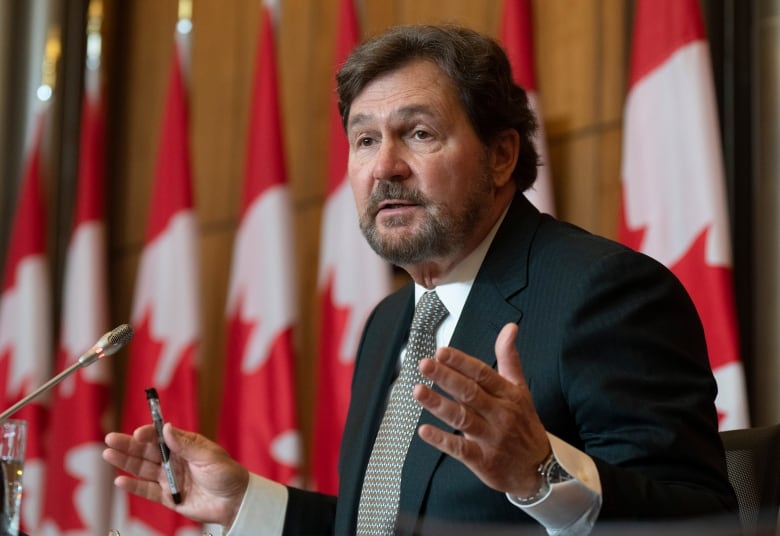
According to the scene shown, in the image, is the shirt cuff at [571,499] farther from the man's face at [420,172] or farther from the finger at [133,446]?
the finger at [133,446]

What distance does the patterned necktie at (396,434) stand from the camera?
2.33m

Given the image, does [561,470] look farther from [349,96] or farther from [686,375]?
[349,96]

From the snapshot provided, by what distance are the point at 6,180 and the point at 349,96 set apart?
3.10 m

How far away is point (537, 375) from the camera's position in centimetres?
212

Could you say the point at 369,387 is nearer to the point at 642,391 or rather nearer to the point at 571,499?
the point at 642,391

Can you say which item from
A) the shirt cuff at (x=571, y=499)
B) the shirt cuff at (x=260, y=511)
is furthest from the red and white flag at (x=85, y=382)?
the shirt cuff at (x=571, y=499)

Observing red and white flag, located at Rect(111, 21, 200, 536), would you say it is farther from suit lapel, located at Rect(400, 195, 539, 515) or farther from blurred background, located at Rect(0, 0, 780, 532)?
suit lapel, located at Rect(400, 195, 539, 515)

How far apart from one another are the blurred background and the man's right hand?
1.69 metres

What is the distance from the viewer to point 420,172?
2504 millimetres

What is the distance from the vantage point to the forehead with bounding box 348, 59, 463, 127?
2527mm

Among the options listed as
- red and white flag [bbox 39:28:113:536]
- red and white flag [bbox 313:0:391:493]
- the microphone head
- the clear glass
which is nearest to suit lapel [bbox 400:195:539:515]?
the microphone head

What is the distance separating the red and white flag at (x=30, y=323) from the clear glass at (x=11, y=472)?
2.78 meters

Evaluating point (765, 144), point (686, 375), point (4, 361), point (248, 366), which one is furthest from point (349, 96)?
point (4, 361)

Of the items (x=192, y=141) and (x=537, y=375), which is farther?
(x=192, y=141)
